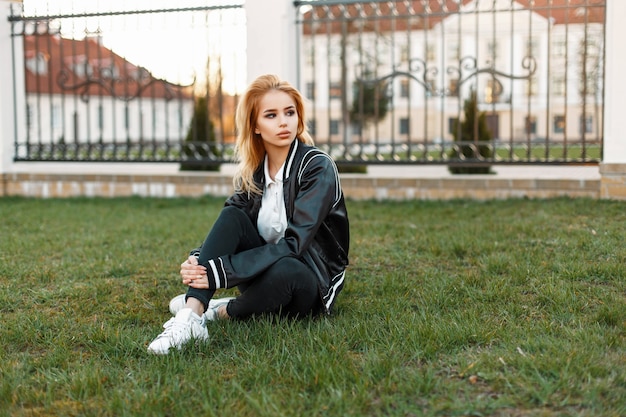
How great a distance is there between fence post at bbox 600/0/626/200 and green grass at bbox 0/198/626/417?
1480 mm

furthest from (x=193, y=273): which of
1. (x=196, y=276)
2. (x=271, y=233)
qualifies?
(x=271, y=233)

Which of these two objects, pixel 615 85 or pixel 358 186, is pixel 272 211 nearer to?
pixel 615 85

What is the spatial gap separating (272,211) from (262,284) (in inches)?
17.9

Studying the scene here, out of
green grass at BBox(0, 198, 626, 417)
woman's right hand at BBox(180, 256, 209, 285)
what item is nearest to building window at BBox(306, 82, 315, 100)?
green grass at BBox(0, 198, 626, 417)

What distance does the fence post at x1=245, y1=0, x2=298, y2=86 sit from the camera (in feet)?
27.4

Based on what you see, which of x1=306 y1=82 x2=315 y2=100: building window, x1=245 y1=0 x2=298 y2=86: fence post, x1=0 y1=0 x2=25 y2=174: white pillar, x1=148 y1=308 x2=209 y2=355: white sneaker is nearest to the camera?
x1=148 y1=308 x2=209 y2=355: white sneaker

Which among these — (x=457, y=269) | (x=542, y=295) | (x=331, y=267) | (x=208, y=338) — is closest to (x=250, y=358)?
(x=208, y=338)

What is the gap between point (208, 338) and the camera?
3.12 meters

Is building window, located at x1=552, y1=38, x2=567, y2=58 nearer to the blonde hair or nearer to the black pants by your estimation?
the blonde hair

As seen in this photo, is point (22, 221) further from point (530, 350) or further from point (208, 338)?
point (530, 350)

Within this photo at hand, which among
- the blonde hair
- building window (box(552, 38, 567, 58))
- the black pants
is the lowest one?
the black pants

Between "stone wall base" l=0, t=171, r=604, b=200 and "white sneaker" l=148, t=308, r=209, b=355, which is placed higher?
"stone wall base" l=0, t=171, r=604, b=200

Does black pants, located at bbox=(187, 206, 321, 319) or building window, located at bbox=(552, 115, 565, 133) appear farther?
building window, located at bbox=(552, 115, 565, 133)

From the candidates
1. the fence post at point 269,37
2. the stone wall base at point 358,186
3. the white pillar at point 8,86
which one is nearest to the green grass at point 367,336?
the stone wall base at point 358,186
